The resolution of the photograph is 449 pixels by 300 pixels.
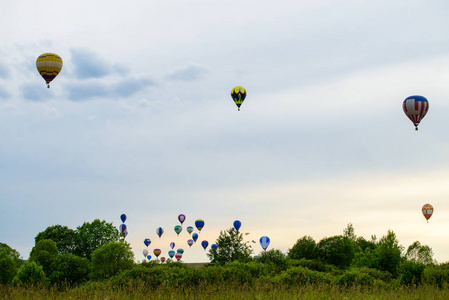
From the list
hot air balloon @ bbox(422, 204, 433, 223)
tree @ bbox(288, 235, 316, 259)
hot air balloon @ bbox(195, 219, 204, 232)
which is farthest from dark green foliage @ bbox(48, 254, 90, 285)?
hot air balloon @ bbox(422, 204, 433, 223)

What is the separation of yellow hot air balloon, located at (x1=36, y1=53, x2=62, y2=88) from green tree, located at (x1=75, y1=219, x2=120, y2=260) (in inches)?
1289

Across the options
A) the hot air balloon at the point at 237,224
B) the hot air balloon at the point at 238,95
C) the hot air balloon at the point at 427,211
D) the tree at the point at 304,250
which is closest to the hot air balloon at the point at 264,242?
the hot air balloon at the point at 237,224

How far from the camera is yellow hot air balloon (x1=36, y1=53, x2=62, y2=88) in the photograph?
60375 millimetres

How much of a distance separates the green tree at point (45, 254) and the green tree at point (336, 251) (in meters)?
45.6

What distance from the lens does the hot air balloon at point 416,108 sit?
58.1 m

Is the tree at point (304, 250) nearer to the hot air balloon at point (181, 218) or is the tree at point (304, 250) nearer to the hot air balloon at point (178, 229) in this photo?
the hot air balloon at point (181, 218)

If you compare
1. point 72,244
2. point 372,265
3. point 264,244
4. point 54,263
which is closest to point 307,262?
point 372,265

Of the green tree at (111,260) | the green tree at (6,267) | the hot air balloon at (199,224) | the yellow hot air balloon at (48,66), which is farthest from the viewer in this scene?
the hot air balloon at (199,224)

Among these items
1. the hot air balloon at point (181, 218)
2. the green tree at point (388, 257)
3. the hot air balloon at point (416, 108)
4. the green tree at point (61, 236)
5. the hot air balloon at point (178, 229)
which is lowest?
the green tree at point (388, 257)

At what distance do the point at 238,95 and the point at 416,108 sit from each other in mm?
28109

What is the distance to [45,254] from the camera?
70562 mm

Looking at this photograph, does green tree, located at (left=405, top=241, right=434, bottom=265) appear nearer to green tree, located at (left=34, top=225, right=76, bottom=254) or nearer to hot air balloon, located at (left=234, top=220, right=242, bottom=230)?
hot air balloon, located at (left=234, top=220, right=242, bottom=230)

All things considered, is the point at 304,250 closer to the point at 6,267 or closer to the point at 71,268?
the point at 71,268

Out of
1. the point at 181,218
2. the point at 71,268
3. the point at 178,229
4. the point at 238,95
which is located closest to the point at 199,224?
the point at 181,218
